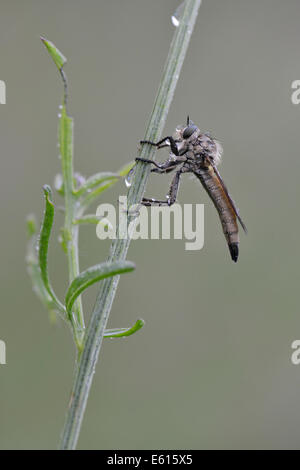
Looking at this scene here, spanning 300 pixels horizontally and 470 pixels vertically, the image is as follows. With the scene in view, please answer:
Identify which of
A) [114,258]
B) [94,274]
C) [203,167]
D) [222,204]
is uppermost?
[203,167]

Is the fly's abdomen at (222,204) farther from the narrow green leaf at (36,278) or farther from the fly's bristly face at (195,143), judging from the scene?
the narrow green leaf at (36,278)

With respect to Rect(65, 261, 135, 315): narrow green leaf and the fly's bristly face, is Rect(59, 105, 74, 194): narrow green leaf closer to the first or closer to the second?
Rect(65, 261, 135, 315): narrow green leaf

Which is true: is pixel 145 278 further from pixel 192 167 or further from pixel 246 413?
pixel 192 167

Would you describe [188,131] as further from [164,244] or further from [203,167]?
[164,244]

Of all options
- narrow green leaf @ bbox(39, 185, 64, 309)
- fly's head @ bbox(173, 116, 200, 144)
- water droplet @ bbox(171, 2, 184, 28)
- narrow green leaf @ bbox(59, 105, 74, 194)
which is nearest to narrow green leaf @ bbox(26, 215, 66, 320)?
narrow green leaf @ bbox(39, 185, 64, 309)

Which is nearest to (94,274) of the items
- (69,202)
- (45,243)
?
(45,243)

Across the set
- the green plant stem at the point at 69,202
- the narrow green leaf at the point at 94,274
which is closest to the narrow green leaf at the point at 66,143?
the green plant stem at the point at 69,202
